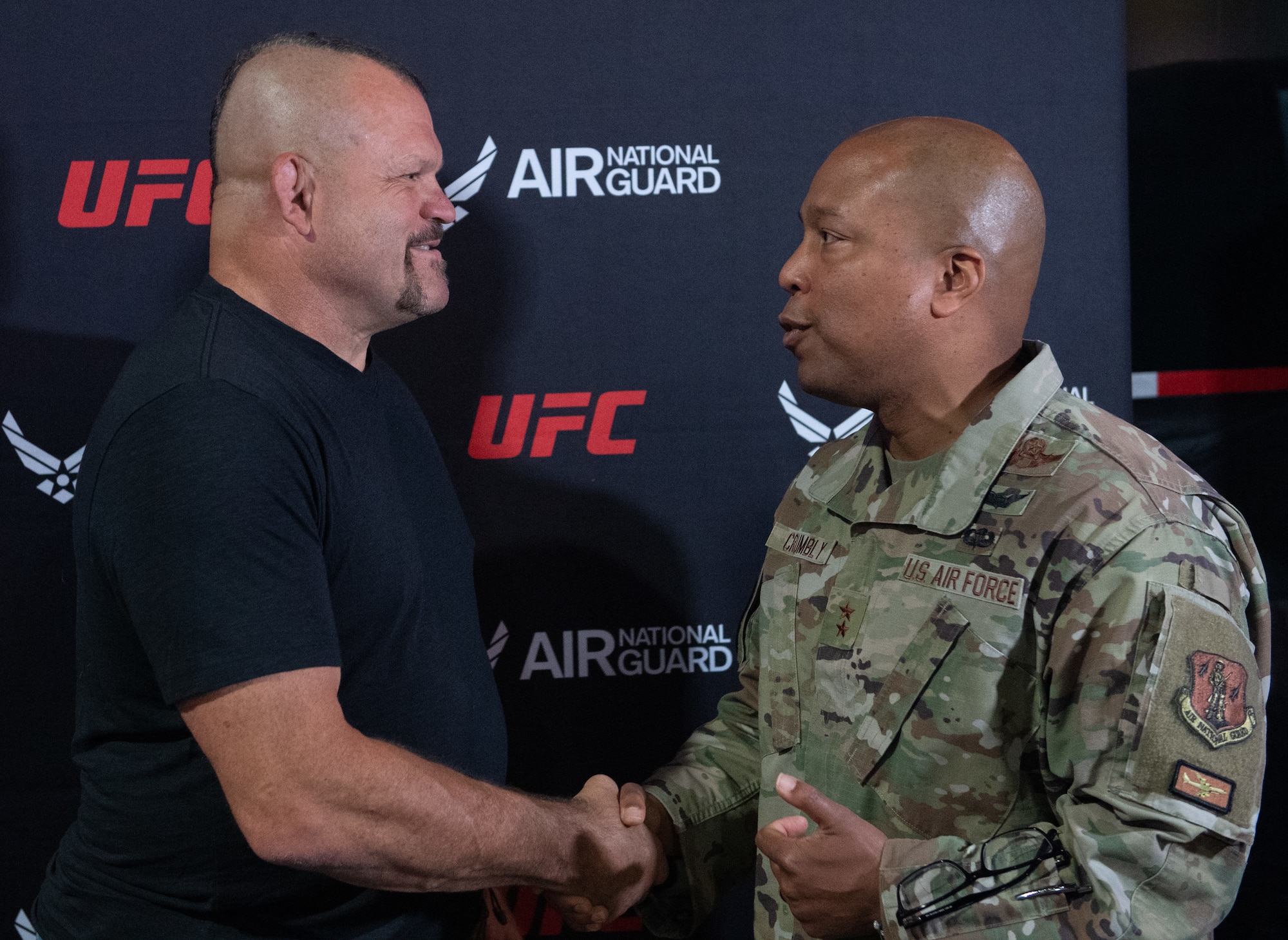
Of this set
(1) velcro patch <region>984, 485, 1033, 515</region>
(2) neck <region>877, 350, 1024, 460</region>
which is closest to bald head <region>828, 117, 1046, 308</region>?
(2) neck <region>877, 350, 1024, 460</region>

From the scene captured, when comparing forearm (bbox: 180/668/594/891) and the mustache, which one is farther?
the mustache

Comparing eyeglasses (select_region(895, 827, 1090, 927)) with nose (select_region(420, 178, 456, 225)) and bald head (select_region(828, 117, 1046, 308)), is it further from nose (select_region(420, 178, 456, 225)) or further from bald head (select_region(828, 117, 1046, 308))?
nose (select_region(420, 178, 456, 225))

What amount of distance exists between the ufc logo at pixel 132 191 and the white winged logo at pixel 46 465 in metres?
0.39

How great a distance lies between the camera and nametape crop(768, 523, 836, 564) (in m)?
1.38

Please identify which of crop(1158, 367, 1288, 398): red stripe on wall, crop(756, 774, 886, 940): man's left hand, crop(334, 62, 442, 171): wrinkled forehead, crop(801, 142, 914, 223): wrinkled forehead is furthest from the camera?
crop(1158, 367, 1288, 398): red stripe on wall

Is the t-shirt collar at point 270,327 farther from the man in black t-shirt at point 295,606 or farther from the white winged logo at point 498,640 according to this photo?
the white winged logo at point 498,640

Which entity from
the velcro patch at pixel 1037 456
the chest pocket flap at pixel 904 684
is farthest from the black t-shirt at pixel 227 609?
the velcro patch at pixel 1037 456

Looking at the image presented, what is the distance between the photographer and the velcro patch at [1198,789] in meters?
1.00

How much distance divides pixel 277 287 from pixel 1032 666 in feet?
3.49

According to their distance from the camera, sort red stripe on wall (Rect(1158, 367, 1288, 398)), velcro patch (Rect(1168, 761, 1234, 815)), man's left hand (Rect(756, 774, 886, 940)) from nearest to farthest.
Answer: velcro patch (Rect(1168, 761, 1234, 815)) < man's left hand (Rect(756, 774, 886, 940)) < red stripe on wall (Rect(1158, 367, 1288, 398))

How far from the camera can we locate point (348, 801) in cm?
110

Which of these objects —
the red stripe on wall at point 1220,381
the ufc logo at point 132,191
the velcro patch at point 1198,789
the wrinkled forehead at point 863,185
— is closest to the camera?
the velcro patch at point 1198,789

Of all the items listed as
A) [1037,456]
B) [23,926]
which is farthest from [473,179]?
[23,926]

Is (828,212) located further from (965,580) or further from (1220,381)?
(1220,381)
